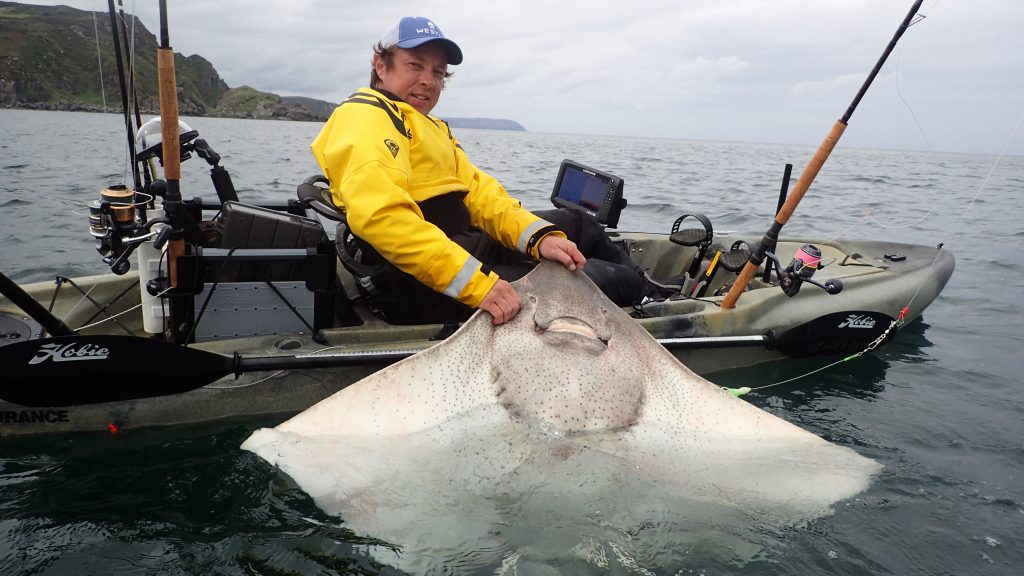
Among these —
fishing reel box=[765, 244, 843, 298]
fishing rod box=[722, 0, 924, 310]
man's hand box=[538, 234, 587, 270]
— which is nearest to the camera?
man's hand box=[538, 234, 587, 270]

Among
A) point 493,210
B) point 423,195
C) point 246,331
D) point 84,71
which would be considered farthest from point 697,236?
point 84,71

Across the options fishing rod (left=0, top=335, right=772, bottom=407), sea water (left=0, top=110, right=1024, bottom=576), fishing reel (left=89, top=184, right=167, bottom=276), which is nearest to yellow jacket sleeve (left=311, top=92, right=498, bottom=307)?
fishing rod (left=0, top=335, right=772, bottom=407)

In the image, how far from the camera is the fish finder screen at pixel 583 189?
5.50 m

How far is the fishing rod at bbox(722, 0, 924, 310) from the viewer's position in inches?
154

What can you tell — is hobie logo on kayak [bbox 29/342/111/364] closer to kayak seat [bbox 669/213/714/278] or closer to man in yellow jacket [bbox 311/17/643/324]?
man in yellow jacket [bbox 311/17/643/324]

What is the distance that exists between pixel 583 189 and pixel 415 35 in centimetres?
251

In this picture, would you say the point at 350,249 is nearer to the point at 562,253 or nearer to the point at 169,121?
the point at 169,121

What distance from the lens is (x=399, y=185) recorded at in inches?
126

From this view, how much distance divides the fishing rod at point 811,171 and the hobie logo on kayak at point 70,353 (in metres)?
4.06

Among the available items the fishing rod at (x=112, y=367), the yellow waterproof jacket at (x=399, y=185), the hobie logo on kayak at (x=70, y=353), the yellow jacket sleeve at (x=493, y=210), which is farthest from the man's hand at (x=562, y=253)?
the hobie logo on kayak at (x=70, y=353)

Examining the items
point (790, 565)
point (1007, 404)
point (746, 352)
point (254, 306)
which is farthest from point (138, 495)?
point (1007, 404)

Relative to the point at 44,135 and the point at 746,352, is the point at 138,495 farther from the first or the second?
the point at 44,135

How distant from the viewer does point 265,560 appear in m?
2.45

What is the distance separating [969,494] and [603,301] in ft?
7.60
